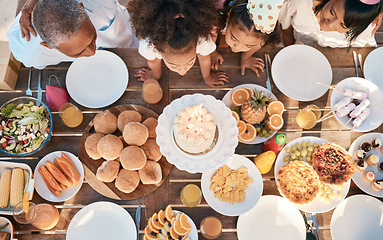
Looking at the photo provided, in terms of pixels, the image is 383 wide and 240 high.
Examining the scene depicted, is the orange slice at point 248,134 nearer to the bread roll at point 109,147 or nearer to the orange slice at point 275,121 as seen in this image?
the orange slice at point 275,121

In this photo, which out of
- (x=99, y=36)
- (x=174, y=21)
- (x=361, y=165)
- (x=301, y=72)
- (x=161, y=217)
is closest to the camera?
(x=174, y=21)

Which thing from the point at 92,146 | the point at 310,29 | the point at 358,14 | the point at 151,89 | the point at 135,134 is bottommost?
the point at 92,146

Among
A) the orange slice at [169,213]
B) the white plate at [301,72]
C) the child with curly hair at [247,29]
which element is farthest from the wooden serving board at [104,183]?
the white plate at [301,72]

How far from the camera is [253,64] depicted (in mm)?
1760

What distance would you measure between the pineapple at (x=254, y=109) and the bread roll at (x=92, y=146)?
2.96 ft

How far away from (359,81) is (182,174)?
52.5 inches

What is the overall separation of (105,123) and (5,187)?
0.67 meters

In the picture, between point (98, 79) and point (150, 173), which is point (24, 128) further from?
point (150, 173)

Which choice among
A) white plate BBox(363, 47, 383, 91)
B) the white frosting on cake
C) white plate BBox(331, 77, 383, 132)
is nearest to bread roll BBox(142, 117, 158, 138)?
the white frosting on cake

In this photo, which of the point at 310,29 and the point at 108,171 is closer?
the point at 108,171

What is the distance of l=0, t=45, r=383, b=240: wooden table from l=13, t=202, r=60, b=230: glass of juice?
50 millimetres

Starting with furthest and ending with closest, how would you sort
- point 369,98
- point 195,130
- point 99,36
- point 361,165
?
point 99,36 < point 369,98 < point 361,165 < point 195,130

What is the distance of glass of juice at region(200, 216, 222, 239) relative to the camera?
1455mm

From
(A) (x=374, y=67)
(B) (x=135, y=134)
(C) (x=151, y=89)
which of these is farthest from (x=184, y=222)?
(A) (x=374, y=67)
